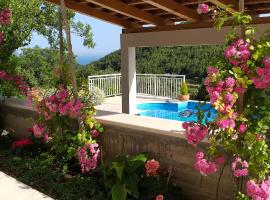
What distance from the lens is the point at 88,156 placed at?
425cm

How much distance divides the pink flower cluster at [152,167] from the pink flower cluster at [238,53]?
4.33ft

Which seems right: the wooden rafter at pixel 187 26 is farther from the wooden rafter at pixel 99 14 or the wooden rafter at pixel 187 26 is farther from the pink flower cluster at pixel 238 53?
the pink flower cluster at pixel 238 53

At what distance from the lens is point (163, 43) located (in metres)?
8.05

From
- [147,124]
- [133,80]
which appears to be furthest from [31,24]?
[147,124]

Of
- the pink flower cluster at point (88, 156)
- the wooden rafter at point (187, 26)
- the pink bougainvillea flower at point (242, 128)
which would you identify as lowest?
the pink flower cluster at point (88, 156)

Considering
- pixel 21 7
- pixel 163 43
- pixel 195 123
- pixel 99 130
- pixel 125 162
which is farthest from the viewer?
pixel 21 7

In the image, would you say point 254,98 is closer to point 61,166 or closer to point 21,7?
point 61,166

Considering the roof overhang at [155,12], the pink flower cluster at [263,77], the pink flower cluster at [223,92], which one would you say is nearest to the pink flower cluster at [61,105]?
the pink flower cluster at [223,92]

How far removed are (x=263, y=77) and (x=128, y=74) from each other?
6662 millimetres

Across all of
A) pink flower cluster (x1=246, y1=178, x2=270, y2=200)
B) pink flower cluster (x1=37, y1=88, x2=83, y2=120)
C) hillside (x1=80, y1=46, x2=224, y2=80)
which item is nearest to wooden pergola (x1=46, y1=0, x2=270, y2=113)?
pink flower cluster (x1=37, y1=88, x2=83, y2=120)

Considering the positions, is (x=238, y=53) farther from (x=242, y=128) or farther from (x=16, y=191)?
(x=16, y=191)

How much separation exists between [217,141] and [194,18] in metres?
4.91

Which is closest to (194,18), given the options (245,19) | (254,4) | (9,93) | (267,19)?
(254,4)

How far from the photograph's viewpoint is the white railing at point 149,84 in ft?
47.1
